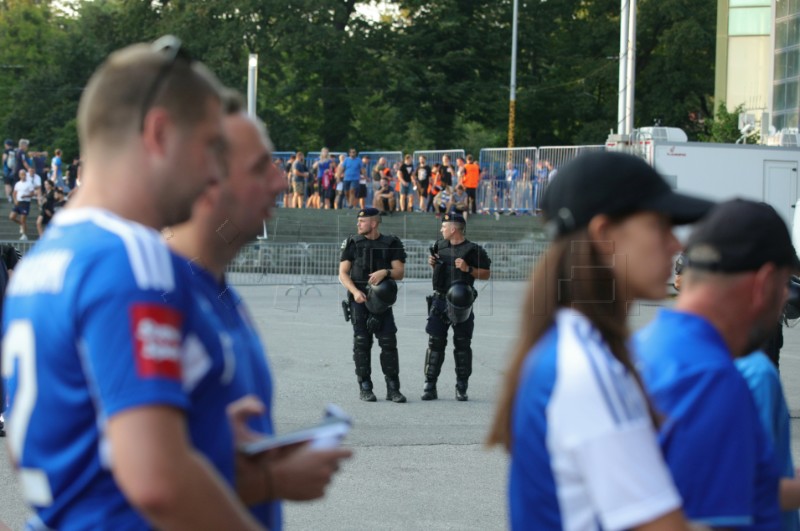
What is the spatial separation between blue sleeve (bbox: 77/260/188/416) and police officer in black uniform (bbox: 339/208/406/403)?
30.1 feet

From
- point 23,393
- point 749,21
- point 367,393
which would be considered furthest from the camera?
point 749,21

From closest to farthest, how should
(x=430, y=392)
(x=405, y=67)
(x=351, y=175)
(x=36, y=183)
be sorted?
1. (x=430, y=392)
2. (x=36, y=183)
3. (x=351, y=175)
4. (x=405, y=67)

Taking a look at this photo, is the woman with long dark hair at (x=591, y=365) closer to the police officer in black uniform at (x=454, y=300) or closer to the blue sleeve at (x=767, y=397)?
the blue sleeve at (x=767, y=397)

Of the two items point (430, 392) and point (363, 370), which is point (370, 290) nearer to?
point (363, 370)

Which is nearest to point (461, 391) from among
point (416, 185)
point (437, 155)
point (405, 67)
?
point (416, 185)

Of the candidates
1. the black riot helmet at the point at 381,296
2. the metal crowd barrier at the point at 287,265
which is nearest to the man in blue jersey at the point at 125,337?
the black riot helmet at the point at 381,296

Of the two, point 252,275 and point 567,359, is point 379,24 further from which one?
point 567,359

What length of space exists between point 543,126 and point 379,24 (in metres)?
9.90

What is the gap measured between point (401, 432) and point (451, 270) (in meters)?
2.58

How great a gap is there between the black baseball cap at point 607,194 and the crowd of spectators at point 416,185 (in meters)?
29.7

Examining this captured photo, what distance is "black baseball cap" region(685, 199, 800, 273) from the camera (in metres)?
2.42

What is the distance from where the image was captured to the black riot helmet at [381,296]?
36.8 ft

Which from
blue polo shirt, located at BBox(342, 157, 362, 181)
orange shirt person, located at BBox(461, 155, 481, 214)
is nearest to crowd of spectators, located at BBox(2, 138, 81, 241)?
blue polo shirt, located at BBox(342, 157, 362, 181)

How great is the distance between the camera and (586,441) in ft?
6.34
